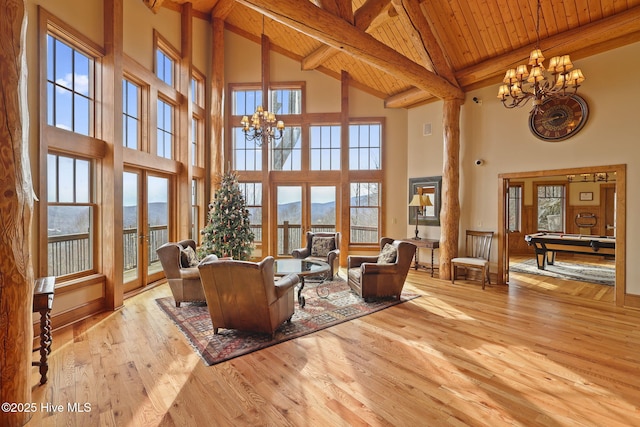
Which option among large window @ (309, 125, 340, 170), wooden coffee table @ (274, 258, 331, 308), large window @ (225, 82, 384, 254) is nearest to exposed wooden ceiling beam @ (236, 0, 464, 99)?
large window @ (225, 82, 384, 254)

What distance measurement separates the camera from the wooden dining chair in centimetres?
558

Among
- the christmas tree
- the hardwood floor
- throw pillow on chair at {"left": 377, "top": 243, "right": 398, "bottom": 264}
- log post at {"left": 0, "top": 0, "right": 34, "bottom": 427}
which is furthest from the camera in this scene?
the christmas tree

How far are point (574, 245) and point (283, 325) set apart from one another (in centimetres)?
624

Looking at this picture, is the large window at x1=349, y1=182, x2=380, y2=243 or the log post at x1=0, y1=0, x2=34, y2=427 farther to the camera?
the large window at x1=349, y1=182, x2=380, y2=243

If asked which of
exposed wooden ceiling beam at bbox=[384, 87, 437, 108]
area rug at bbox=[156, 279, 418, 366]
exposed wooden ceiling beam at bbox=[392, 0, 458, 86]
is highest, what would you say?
exposed wooden ceiling beam at bbox=[392, 0, 458, 86]

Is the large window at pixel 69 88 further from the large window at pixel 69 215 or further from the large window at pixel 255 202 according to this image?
the large window at pixel 255 202

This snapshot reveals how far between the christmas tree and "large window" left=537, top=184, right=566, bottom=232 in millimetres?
9244

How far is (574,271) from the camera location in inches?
276

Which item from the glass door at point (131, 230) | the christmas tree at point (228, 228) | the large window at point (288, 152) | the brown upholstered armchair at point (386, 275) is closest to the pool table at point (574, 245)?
the brown upholstered armchair at point (386, 275)

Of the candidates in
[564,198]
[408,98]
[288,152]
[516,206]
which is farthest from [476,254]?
[564,198]

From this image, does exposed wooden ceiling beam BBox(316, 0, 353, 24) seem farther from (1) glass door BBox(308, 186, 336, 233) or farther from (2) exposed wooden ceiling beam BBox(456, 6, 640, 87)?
(1) glass door BBox(308, 186, 336, 233)

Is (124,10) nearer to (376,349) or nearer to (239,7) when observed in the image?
(239,7)

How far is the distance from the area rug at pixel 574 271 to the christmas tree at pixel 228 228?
6049 millimetres

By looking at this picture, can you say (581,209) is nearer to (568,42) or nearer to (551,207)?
(551,207)
